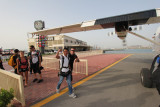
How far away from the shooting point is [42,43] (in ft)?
90.0

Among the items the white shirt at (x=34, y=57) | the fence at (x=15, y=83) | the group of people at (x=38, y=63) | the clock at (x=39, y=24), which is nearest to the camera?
the fence at (x=15, y=83)

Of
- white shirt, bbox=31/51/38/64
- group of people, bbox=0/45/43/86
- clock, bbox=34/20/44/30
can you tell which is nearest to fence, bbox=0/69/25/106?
group of people, bbox=0/45/43/86

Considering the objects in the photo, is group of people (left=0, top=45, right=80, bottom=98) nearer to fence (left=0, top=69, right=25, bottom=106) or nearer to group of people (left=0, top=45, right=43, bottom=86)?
group of people (left=0, top=45, right=43, bottom=86)

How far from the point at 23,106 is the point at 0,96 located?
0.70 metres

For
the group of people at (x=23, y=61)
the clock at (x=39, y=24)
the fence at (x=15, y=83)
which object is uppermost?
the clock at (x=39, y=24)

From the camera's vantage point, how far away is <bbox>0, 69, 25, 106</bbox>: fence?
2.25m

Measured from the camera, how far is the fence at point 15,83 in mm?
2248

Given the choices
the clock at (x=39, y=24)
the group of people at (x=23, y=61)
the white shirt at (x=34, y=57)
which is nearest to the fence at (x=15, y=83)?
the group of people at (x=23, y=61)

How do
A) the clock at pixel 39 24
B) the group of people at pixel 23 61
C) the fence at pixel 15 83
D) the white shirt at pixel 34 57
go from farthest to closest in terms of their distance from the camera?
the clock at pixel 39 24 < the white shirt at pixel 34 57 < the group of people at pixel 23 61 < the fence at pixel 15 83

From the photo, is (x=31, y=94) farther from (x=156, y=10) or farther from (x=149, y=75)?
(x=156, y=10)

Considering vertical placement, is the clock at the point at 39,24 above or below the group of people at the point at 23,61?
above

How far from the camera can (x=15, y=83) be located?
243cm

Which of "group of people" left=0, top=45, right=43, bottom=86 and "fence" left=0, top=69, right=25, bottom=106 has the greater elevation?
"group of people" left=0, top=45, right=43, bottom=86

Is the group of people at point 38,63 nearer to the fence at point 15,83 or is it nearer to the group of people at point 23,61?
the group of people at point 23,61
